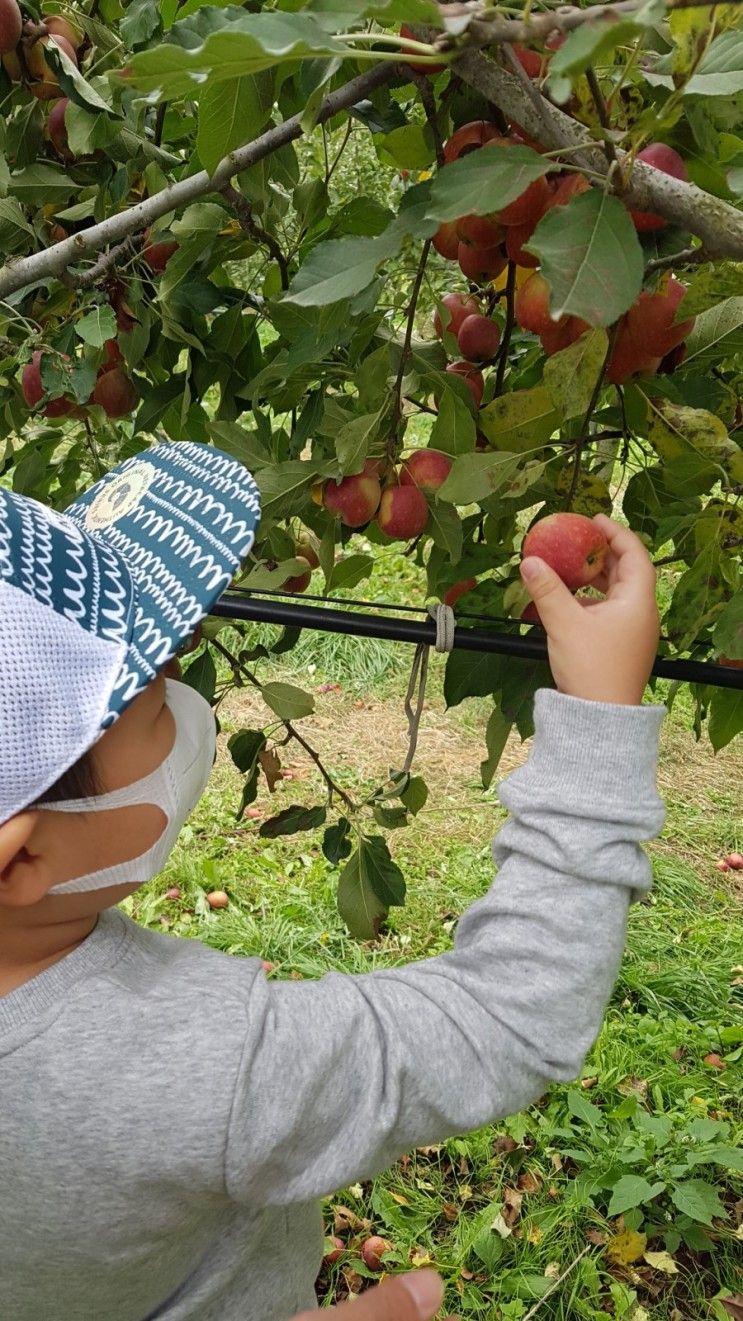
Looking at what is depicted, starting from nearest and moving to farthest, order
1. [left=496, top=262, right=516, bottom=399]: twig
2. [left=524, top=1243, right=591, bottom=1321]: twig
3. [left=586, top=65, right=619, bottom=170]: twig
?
[left=586, top=65, right=619, bottom=170]: twig → [left=496, top=262, right=516, bottom=399]: twig → [left=524, top=1243, right=591, bottom=1321]: twig

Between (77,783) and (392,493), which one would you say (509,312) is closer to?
(392,493)

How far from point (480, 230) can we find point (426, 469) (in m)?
0.25

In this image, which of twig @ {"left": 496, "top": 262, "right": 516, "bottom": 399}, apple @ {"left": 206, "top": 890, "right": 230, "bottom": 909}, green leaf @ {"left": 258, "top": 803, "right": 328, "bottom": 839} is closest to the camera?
twig @ {"left": 496, "top": 262, "right": 516, "bottom": 399}

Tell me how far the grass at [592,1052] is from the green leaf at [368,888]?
0.92 meters

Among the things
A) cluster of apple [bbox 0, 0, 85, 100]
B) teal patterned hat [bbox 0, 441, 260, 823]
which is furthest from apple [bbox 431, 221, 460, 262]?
cluster of apple [bbox 0, 0, 85, 100]

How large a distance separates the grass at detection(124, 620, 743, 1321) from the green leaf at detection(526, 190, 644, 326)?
1806mm

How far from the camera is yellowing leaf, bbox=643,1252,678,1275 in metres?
1.97

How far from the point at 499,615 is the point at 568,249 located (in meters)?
0.52

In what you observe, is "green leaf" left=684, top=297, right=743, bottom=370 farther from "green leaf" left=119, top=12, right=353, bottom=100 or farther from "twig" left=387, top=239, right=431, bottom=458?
"green leaf" left=119, top=12, right=353, bottom=100

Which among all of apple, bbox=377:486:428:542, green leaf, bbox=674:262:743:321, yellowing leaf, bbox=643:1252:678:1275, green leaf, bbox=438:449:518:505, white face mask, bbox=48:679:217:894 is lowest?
yellowing leaf, bbox=643:1252:678:1275

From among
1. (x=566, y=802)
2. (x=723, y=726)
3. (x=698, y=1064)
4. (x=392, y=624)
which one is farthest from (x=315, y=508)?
(x=698, y=1064)

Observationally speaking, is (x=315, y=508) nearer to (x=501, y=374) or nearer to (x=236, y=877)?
(x=501, y=374)

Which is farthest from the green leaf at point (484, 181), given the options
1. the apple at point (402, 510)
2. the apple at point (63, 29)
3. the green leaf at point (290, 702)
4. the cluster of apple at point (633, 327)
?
the apple at point (63, 29)

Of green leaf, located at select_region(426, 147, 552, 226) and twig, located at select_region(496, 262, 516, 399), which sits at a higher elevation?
green leaf, located at select_region(426, 147, 552, 226)
